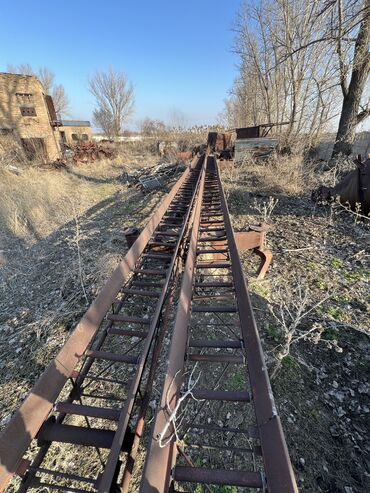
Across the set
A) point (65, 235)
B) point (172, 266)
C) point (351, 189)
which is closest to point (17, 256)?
point (65, 235)

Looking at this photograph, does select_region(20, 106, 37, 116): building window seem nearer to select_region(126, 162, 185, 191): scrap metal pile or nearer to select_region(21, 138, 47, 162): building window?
select_region(21, 138, 47, 162): building window

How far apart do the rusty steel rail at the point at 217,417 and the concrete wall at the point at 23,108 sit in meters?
21.6

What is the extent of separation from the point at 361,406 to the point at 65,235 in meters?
6.82

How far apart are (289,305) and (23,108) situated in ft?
76.7

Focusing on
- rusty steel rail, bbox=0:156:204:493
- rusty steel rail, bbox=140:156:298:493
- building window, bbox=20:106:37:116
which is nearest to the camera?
rusty steel rail, bbox=140:156:298:493

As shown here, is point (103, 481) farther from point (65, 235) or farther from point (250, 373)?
point (65, 235)

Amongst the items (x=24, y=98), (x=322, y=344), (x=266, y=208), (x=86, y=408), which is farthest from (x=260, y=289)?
(x=24, y=98)

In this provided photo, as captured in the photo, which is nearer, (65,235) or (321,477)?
(321,477)

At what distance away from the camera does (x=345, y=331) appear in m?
2.98

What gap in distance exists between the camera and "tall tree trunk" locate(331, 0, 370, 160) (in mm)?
9031

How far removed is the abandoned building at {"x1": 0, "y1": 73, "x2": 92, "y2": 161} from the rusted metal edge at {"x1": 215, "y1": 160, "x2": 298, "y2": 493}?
20.9 m

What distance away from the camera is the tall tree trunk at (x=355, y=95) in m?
9.03

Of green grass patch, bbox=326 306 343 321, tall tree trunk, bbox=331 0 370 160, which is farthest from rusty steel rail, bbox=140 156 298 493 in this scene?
tall tree trunk, bbox=331 0 370 160

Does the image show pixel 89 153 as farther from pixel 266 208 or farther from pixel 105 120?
pixel 105 120
